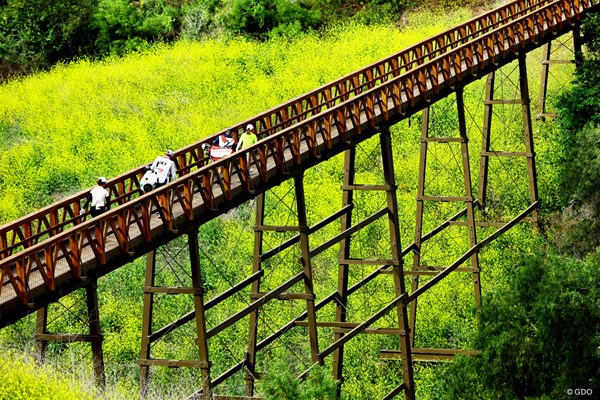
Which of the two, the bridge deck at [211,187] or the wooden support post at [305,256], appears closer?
the bridge deck at [211,187]

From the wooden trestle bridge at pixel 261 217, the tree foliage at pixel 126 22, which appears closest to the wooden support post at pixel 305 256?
the wooden trestle bridge at pixel 261 217

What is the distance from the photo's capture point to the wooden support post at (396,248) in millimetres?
24594

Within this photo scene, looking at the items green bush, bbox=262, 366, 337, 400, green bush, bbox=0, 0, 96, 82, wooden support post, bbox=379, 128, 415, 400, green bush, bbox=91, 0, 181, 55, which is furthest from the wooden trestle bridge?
green bush, bbox=0, 0, 96, 82

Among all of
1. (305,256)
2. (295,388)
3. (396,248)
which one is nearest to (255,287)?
(305,256)

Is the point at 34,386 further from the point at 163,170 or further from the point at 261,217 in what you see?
the point at 261,217

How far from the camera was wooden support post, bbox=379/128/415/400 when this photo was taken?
24.6 m

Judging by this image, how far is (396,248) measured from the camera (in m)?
25.0

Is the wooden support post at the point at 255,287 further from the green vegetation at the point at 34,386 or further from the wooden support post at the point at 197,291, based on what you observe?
the green vegetation at the point at 34,386

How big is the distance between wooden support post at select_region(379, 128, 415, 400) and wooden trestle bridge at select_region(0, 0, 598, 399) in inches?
0.8

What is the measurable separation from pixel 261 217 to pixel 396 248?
9.59 feet

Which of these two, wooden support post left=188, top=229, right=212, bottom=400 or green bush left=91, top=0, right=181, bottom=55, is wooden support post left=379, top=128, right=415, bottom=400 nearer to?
wooden support post left=188, top=229, right=212, bottom=400

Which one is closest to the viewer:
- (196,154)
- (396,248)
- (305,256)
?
(305,256)

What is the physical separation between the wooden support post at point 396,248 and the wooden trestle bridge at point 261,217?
0.02 meters

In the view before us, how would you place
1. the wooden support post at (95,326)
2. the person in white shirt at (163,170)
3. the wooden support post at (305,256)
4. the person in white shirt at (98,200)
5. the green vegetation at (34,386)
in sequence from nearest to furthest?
the green vegetation at (34,386), the person in white shirt at (98,200), the wooden support post at (95,326), the person in white shirt at (163,170), the wooden support post at (305,256)
